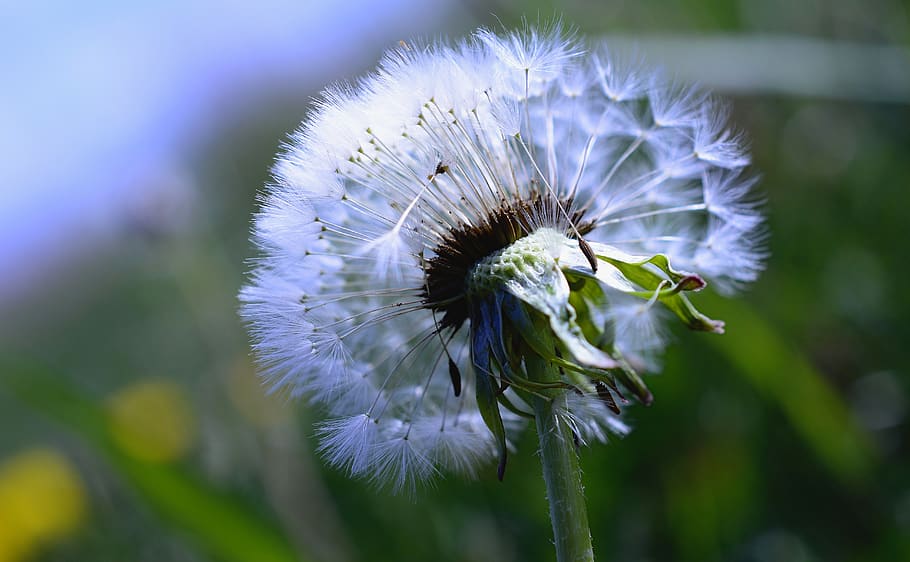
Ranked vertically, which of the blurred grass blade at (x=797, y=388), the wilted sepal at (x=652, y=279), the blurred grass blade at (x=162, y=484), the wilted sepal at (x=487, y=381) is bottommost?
the blurred grass blade at (x=162, y=484)

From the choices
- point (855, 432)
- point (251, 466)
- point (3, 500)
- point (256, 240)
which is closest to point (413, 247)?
point (256, 240)

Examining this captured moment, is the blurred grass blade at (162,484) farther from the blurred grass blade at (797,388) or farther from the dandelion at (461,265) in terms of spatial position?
the blurred grass blade at (797,388)

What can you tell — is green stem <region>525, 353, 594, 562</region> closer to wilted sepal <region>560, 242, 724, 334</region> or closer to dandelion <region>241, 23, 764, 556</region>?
dandelion <region>241, 23, 764, 556</region>

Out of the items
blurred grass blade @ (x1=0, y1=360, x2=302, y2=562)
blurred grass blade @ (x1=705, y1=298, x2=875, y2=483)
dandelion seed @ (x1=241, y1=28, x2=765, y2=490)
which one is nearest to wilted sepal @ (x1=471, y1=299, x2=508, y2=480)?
dandelion seed @ (x1=241, y1=28, x2=765, y2=490)

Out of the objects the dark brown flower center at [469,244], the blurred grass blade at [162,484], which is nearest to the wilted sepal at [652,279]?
the dark brown flower center at [469,244]

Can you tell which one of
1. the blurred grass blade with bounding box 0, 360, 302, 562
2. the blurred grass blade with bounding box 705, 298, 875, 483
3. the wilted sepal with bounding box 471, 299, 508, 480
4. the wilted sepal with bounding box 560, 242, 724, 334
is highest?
the blurred grass blade with bounding box 705, 298, 875, 483
